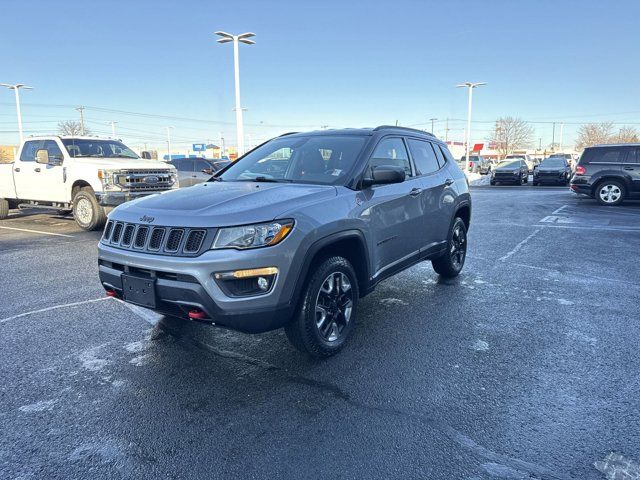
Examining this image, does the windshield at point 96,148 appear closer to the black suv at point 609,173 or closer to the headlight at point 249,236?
the headlight at point 249,236

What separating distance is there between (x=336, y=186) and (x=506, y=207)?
12.3 m

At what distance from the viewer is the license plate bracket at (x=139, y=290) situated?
3.22m

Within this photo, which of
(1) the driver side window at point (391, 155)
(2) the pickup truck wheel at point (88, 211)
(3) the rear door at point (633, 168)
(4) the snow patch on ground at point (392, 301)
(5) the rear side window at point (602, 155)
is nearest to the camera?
(1) the driver side window at point (391, 155)

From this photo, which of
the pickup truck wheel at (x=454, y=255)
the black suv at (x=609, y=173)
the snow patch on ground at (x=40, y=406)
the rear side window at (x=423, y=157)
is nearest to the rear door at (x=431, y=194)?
the rear side window at (x=423, y=157)

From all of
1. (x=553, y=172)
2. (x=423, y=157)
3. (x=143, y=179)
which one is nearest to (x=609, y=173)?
(x=553, y=172)

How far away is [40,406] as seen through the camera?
307 centimetres

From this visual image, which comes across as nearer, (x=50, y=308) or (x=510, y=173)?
(x=50, y=308)

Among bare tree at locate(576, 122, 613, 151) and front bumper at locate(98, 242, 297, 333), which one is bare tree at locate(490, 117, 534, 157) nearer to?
bare tree at locate(576, 122, 613, 151)

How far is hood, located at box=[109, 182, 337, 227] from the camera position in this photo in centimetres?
319

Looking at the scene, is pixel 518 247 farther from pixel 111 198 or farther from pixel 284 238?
pixel 111 198

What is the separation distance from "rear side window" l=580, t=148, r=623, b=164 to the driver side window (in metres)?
12.7

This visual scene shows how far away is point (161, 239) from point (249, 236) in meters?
0.65

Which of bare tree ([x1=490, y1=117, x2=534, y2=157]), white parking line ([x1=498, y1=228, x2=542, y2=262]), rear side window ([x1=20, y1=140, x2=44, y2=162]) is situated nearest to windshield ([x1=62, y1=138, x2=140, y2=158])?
rear side window ([x1=20, y1=140, x2=44, y2=162])

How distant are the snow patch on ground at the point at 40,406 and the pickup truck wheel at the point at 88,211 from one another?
7.38 meters
